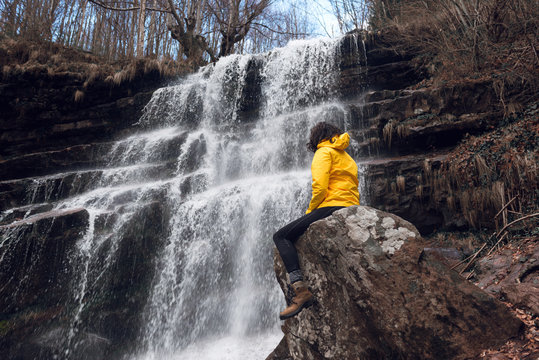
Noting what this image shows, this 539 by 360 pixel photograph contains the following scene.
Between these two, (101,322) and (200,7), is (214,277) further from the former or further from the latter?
(200,7)

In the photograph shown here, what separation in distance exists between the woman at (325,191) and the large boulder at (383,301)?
0.13m

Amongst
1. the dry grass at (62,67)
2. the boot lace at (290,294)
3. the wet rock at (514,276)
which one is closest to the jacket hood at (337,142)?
the boot lace at (290,294)

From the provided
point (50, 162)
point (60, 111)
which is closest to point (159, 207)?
point (50, 162)

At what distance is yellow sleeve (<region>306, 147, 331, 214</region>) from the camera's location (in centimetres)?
305

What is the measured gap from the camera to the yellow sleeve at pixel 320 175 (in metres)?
3.05

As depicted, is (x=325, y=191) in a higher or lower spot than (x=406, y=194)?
higher

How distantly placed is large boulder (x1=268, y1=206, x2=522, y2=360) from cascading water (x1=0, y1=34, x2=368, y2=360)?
8.66ft

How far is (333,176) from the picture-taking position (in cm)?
318

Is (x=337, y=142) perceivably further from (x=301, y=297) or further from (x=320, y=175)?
(x=301, y=297)

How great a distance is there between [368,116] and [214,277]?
578 centimetres

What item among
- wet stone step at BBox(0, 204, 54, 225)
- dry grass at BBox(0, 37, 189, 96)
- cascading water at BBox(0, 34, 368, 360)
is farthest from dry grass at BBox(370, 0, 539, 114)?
wet stone step at BBox(0, 204, 54, 225)

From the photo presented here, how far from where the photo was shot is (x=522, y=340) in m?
2.19

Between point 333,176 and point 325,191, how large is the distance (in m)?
0.20

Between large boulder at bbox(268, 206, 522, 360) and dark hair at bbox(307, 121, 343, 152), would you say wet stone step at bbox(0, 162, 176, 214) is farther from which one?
large boulder at bbox(268, 206, 522, 360)
